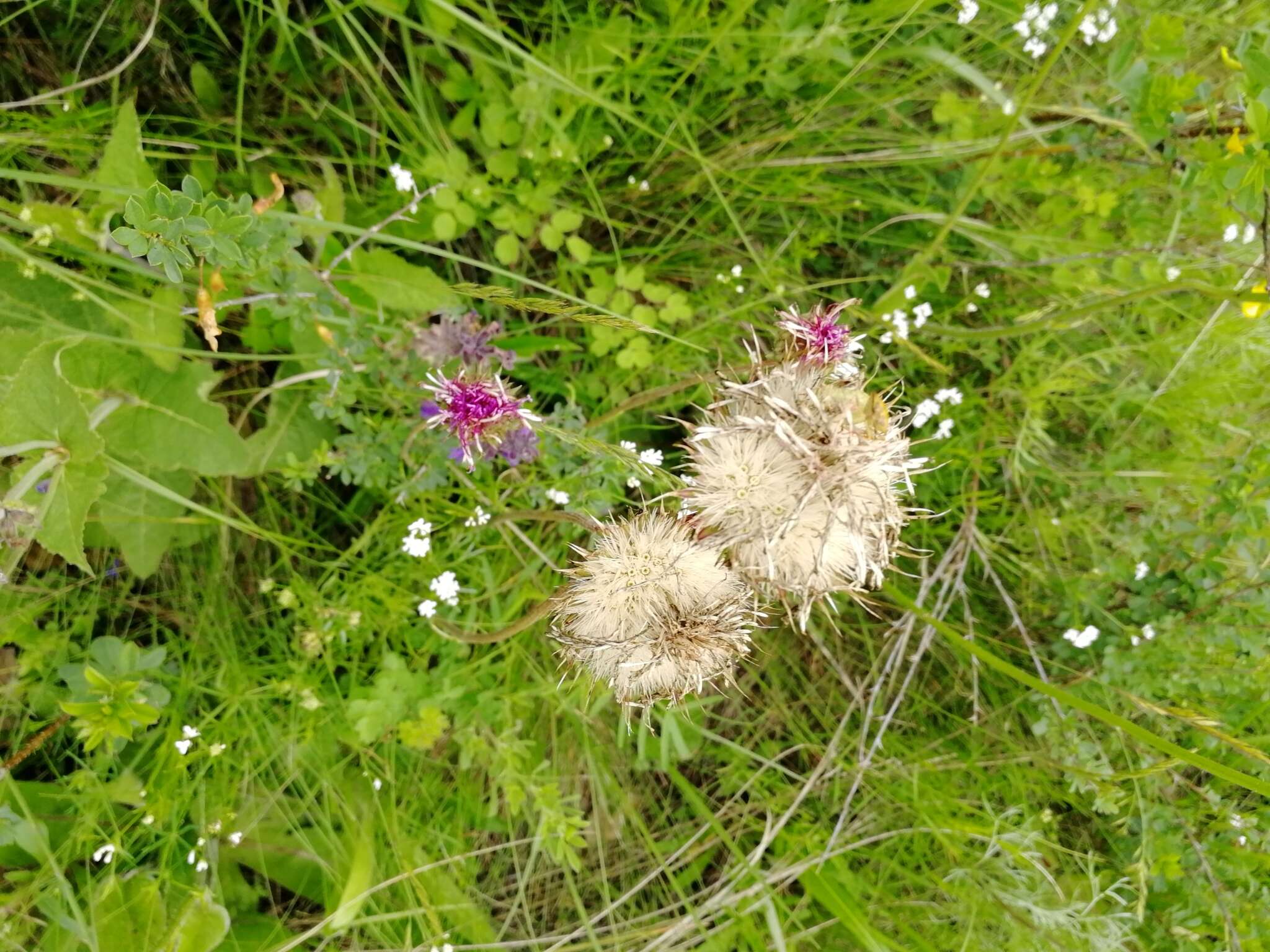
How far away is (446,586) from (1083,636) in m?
2.33

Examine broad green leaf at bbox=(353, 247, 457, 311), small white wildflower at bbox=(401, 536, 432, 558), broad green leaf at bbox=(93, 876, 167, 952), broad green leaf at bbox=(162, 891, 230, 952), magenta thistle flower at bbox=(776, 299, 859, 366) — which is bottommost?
broad green leaf at bbox=(93, 876, 167, 952)

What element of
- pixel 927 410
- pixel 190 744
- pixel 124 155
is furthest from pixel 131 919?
pixel 927 410

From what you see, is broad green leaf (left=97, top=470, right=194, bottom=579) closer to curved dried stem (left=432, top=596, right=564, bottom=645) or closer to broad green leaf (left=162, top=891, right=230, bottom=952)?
curved dried stem (left=432, top=596, right=564, bottom=645)

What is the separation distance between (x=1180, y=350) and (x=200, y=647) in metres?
3.84

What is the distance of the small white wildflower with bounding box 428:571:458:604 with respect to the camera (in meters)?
2.56

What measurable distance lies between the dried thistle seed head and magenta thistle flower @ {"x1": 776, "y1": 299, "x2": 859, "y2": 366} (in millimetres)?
467

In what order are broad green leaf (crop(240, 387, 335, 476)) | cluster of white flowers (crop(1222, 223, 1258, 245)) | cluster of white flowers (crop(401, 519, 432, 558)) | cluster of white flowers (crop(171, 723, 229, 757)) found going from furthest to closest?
cluster of white flowers (crop(1222, 223, 1258, 245)), broad green leaf (crop(240, 387, 335, 476)), cluster of white flowers (crop(401, 519, 432, 558)), cluster of white flowers (crop(171, 723, 229, 757))

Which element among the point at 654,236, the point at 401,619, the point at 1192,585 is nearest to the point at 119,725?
the point at 401,619

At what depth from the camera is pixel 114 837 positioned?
2.46m

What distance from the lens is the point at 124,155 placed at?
216 cm

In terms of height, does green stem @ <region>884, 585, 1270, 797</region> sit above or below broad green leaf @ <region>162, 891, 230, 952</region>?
above

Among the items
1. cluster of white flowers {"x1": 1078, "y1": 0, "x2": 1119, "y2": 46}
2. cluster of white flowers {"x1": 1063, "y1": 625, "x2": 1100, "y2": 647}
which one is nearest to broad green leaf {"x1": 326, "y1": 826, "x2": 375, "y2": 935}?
cluster of white flowers {"x1": 1063, "y1": 625, "x2": 1100, "y2": 647}

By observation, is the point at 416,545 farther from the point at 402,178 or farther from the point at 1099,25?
the point at 1099,25

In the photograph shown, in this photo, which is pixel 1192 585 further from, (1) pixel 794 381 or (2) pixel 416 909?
(2) pixel 416 909
